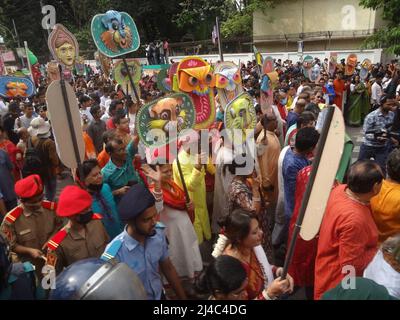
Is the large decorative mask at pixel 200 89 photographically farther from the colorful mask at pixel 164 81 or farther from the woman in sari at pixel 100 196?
the colorful mask at pixel 164 81

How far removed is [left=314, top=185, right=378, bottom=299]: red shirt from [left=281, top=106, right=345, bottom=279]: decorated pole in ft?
2.22

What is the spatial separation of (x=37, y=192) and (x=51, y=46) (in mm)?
2971

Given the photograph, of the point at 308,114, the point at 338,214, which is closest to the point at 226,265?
the point at 338,214

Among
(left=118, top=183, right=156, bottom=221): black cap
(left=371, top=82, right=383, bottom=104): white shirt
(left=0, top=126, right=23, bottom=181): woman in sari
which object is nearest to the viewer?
(left=118, top=183, right=156, bottom=221): black cap

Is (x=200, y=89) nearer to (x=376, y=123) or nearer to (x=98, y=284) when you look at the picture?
(x=376, y=123)

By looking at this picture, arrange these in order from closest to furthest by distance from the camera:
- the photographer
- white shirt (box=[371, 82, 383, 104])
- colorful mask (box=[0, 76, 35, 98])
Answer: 1. the photographer
2. colorful mask (box=[0, 76, 35, 98])
3. white shirt (box=[371, 82, 383, 104])

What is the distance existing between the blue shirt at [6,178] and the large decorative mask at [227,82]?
122 inches

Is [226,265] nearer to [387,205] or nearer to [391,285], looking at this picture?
[391,285]

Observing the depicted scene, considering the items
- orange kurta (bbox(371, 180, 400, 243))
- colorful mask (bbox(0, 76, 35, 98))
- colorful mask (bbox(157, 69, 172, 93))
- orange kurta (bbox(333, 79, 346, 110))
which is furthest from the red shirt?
orange kurta (bbox(333, 79, 346, 110))

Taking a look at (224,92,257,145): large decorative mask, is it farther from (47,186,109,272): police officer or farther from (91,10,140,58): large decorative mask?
(47,186,109,272): police officer

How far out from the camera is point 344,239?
2266 mm

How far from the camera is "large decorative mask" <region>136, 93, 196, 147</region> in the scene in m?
3.28

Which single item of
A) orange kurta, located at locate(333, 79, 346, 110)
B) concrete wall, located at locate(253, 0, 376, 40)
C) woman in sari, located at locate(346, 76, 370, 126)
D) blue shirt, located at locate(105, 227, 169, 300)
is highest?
concrete wall, located at locate(253, 0, 376, 40)

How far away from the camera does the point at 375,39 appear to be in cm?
1122
